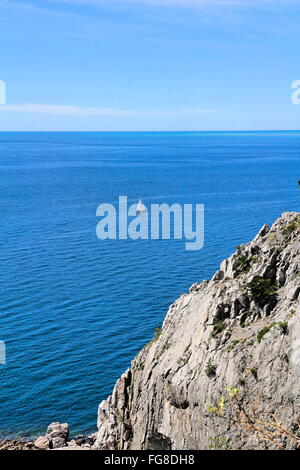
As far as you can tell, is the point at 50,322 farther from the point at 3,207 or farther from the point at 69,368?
the point at 3,207

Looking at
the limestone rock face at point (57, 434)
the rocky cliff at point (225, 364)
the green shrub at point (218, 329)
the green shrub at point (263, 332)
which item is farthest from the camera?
the limestone rock face at point (57, 434)

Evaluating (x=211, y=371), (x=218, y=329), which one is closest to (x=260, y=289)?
(x=218, y=329)

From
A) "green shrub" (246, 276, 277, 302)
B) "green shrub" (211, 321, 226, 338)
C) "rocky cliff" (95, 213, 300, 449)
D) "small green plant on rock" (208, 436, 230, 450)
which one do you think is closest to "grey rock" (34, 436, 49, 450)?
"rocky cliff" (95, 213, 300, 449)

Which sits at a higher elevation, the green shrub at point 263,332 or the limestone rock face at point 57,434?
the green shrub at point 263,332

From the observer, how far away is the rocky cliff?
3030cm

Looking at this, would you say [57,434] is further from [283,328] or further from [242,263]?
[283,328]

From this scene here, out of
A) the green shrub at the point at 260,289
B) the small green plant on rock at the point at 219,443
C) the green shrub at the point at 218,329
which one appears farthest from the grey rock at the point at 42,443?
the green shrub at the point at 260,289

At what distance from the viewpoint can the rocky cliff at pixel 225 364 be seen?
1193 inches

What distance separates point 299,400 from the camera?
94.3 feet

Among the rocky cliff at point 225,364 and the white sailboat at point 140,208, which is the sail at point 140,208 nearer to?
the white sailboat at point 140,208

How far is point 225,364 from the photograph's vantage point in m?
33.6

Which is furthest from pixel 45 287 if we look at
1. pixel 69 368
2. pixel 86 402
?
pixel 86 402

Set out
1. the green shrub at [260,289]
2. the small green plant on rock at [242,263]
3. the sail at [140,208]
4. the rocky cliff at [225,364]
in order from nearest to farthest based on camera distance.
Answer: the rocky cliff at [225,364], the green shrub at [260,289], the small green plant on rock at [242,263], the sail at [140,208]

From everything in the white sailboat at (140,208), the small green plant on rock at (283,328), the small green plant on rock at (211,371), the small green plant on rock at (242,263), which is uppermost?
the white sailboat at (140,208)
